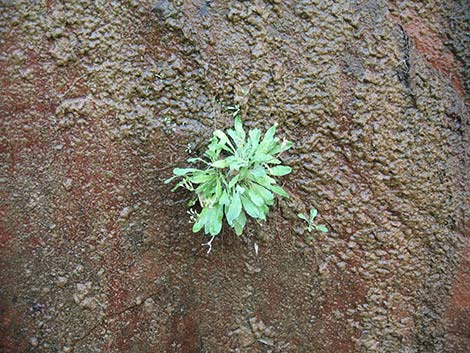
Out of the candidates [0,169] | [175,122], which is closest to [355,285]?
[175,122]

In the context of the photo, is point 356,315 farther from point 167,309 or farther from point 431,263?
point 167,309

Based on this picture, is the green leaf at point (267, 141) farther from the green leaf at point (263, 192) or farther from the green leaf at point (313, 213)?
the green leaf at point (313, 213)

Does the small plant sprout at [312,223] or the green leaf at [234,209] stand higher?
the green leaf at [234,209]

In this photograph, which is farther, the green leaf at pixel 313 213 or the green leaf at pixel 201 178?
the green leaf at pixel 313 213

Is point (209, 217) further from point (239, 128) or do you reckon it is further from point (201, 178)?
point (239, 128)

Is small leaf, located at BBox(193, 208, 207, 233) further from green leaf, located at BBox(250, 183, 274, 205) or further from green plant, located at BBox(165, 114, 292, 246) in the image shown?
green leaf, located at BBox(250, 183, 274, 205)

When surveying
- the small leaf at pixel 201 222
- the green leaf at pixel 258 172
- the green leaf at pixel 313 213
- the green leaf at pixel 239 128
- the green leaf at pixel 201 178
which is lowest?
the small leaf at pixel 201 222

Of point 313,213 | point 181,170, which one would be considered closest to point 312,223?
point 313,213

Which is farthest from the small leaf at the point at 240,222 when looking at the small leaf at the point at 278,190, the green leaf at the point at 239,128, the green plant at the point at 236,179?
the green leaf at the point at 239,128
